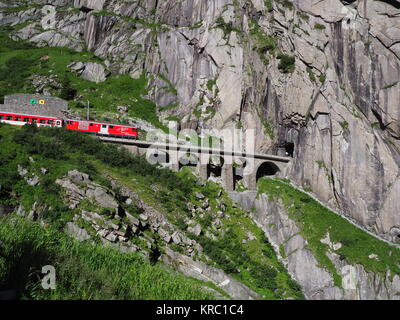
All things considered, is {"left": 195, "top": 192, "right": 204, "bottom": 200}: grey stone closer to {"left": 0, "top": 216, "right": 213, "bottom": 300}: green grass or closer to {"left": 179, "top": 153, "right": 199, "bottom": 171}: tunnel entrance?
{"left": 179, "top": 153, "right": 199, "bottom": 171}: tunnel entrance

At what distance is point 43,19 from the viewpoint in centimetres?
7600

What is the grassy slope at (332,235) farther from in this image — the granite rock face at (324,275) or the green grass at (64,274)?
the green grass at (64,274)

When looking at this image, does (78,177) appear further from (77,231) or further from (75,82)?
(75,82)

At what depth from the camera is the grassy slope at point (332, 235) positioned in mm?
28906

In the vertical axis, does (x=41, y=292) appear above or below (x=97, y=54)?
below

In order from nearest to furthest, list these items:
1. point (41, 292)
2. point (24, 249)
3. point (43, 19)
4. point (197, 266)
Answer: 1. point (41, 292)
2. point (24, 249)
3. point (197, 266)
4. point (43, 19)

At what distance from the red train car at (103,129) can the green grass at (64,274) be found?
26398 millimetres

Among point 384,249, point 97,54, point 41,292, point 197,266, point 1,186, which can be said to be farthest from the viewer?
point 97,54

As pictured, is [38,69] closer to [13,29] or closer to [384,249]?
[13,29]

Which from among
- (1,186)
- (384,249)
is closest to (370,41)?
(384,249)

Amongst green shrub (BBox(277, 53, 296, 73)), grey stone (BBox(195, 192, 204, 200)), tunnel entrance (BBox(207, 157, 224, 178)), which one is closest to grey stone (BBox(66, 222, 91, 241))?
grey stone (BBox(195, 192, 204, 200))

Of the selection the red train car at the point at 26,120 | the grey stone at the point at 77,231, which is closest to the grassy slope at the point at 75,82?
the red train car at the point at 26,120

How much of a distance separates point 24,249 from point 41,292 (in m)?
2.15

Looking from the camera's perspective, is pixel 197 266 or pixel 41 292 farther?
pixel 197 266
